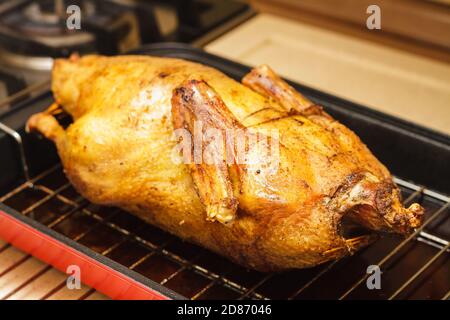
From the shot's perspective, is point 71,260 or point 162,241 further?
point 162,241

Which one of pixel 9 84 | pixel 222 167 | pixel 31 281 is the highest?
pixel 9 84

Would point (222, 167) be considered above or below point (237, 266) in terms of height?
above

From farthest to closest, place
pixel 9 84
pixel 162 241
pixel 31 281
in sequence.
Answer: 1. pixel 9 84
2. pixel 162 241
3. pixel 31 281

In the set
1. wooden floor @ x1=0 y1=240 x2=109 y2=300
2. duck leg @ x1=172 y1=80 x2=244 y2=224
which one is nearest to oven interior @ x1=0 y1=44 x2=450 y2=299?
wooden floor @ x1=0 y1=240 x2=109 y2=300

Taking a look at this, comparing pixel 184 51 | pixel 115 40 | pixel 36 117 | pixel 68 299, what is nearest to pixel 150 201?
pixel 68 299

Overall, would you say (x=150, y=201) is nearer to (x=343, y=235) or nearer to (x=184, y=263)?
(x=184, y=263)

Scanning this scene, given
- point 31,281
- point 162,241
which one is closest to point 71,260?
point 31,281

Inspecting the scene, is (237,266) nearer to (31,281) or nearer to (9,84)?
(31,281)

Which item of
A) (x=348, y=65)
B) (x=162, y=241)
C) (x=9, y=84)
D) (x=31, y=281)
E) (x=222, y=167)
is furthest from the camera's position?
(x=348, y=65)
